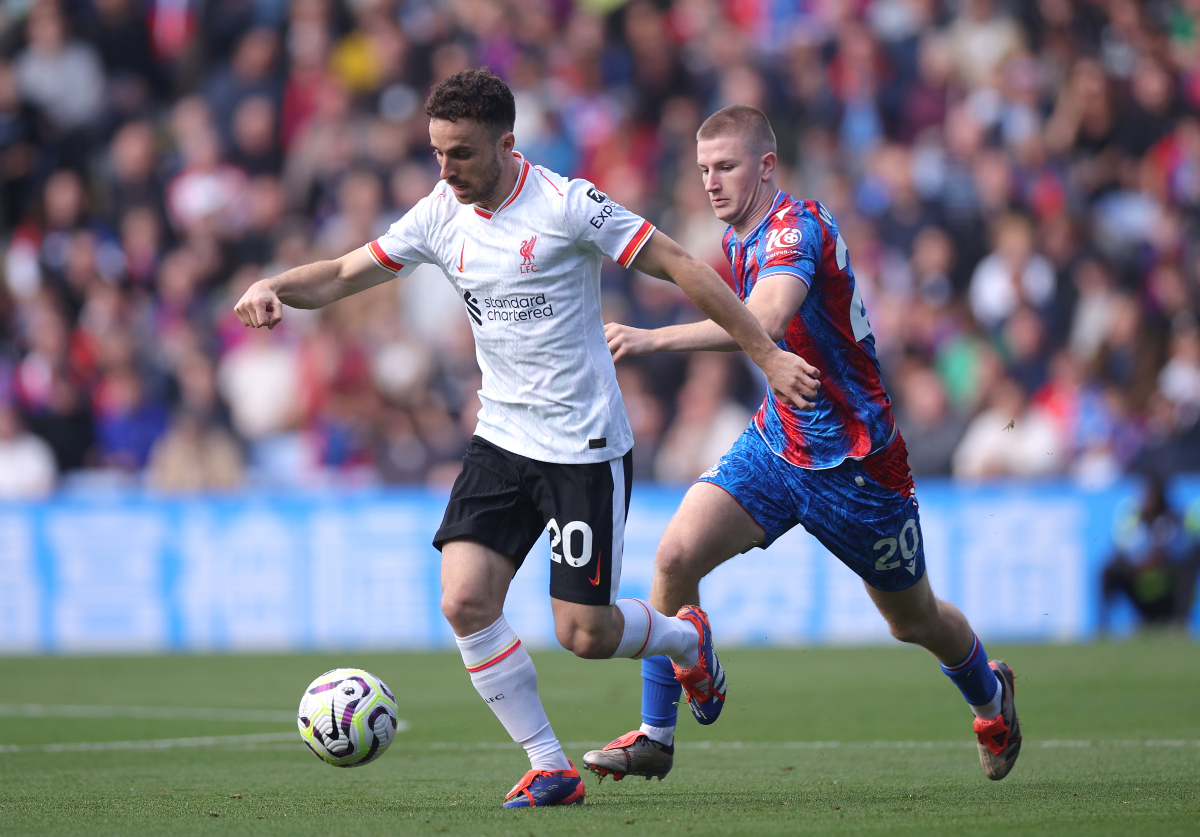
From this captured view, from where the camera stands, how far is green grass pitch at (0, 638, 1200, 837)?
17.4 ft

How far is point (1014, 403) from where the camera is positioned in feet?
45.6

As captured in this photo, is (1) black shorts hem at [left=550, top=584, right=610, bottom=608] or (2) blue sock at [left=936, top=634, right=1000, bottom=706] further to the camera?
(2) blue sock at [left=936, top=634, right=1000, bottom=706]

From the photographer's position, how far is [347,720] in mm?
5965

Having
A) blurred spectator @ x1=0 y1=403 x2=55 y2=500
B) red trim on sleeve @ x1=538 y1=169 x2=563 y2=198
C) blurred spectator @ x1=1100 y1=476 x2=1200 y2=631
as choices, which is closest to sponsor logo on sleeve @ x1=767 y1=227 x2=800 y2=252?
red trim on sleeve @ x1=538 y1=169 x2=563 y2=198

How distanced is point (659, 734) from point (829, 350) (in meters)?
1.72

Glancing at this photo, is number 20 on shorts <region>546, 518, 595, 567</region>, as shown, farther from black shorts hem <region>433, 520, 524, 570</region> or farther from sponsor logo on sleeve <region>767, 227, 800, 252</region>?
sponsor logo on sleeve <region>767, 227, 800, 252</region>

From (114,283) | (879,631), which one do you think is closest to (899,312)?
(879,631)

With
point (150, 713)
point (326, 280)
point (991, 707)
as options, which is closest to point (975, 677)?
point (991, 707)

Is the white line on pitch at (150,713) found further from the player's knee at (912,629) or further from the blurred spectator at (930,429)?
the blurred spectator at (930,429)

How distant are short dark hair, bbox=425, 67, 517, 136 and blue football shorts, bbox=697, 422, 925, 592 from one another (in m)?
1.86

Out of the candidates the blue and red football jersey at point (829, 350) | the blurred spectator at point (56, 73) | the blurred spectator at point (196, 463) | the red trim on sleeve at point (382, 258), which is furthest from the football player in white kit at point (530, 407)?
the blurred spectator at point (56, 73)

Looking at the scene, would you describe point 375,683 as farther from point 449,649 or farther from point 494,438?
point 449,649

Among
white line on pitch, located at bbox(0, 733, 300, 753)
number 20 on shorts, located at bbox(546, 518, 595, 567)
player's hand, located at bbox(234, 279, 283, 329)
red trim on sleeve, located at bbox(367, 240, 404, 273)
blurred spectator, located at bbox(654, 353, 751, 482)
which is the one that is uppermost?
red trim on sleeve, located at bbox(367, 240, 404, 273)

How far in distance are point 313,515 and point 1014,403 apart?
21.4ft
